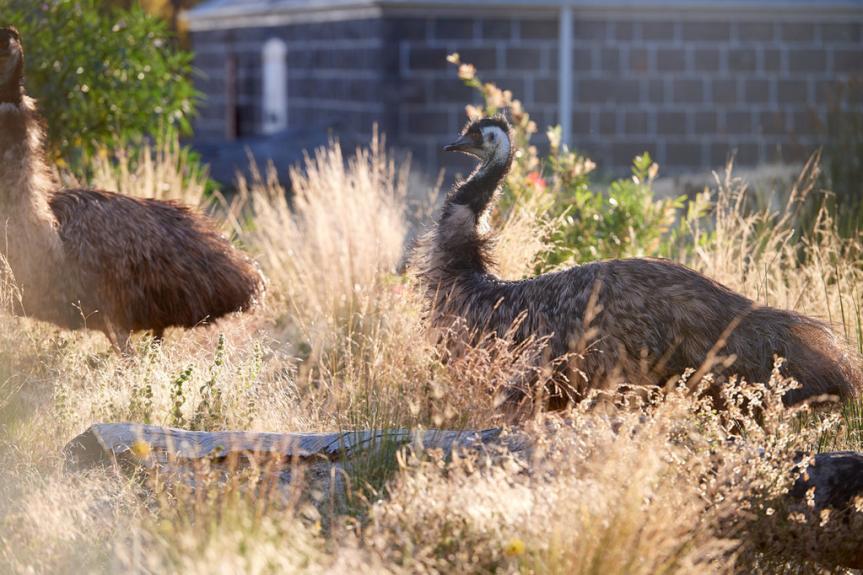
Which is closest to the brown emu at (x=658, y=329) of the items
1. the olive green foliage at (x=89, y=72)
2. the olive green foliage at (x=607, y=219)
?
the olive green foliage at (x=607, y=219)

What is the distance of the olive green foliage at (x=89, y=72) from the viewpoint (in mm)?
11188

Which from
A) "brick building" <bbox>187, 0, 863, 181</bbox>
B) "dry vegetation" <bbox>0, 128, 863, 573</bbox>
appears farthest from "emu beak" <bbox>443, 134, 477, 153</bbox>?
"brick building" <bbox>187, 0, 863, 181</bbox>

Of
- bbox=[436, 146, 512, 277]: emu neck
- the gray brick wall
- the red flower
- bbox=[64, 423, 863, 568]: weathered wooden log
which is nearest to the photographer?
bbox=[64, 423, 863, 568]: weathered wooden log

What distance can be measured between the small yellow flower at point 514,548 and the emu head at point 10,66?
4.51 metres

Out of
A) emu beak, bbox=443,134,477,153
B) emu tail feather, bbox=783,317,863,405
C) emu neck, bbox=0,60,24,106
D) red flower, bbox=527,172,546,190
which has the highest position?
emu neck, bbox=0,60,24,106

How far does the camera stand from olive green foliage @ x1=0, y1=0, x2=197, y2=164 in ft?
36.7

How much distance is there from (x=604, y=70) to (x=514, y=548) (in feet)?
44.5

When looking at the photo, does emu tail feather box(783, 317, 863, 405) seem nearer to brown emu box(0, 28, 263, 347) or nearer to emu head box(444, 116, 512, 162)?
emu head box(444, 116, 512, 162)

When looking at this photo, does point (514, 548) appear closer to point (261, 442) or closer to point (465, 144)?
point (261, 442)

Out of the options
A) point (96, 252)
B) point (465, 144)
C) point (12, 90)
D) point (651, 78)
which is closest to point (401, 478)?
point (465, 144)

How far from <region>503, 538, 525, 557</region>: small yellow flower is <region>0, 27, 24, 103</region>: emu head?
451 cm

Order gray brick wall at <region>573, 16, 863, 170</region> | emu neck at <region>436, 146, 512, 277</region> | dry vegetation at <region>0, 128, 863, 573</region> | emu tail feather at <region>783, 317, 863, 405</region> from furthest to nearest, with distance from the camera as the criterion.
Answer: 1. gray brick wall at <region>573, 16, 863, 170</region>
2. emu neck at <region>436, 146, 512, 277</region>
3. emu tail feather at <region>783, 317, 863, 405</region>
4. dry vegetation at <region>0, 128, 863, 573</region>

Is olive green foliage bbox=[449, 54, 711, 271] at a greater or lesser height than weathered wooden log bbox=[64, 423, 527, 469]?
greater

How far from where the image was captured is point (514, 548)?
13.3 feet
